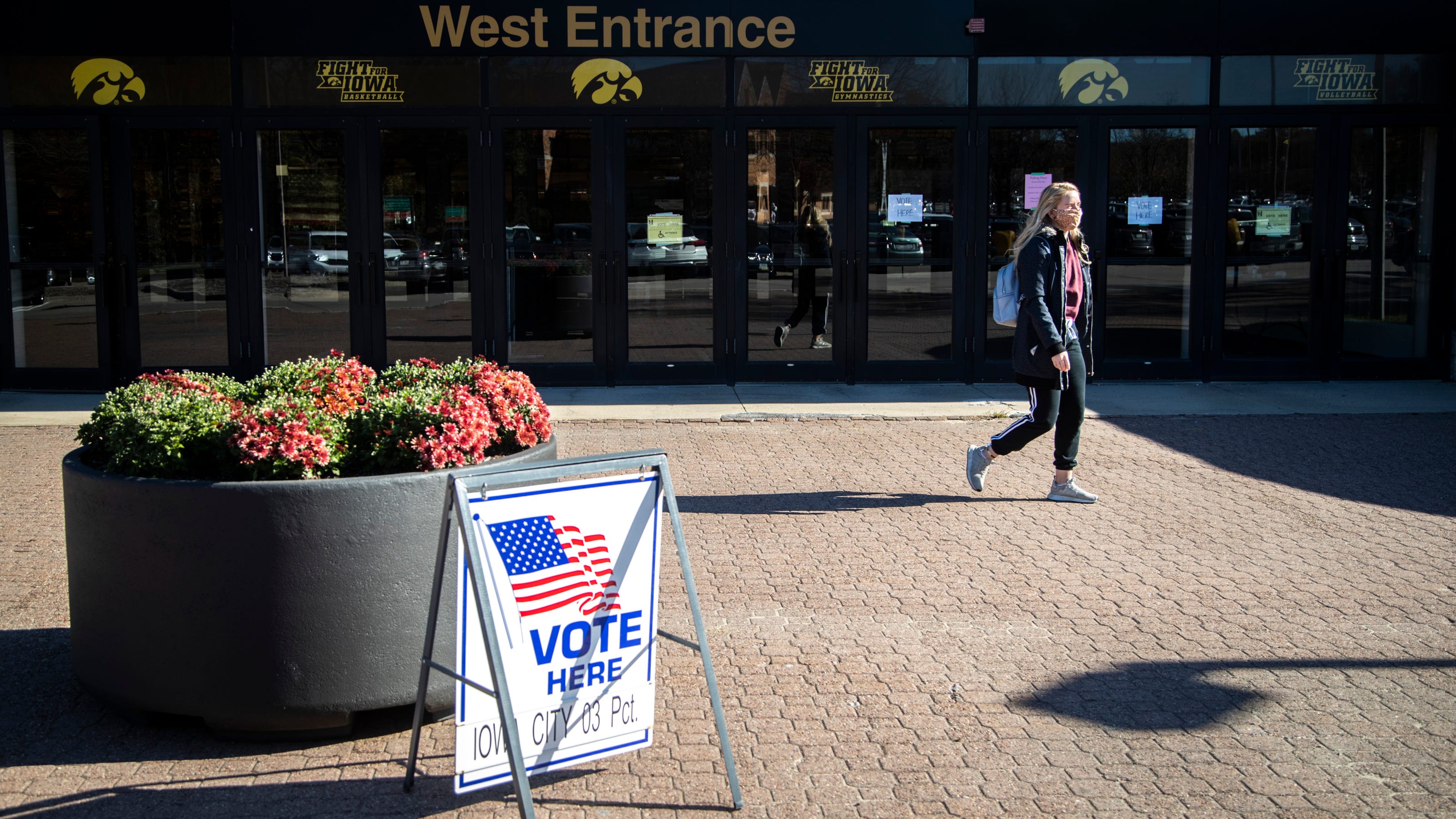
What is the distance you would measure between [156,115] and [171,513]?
9.12m

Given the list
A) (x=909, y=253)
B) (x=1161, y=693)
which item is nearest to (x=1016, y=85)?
(x=909, y=253)

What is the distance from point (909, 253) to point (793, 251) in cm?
116

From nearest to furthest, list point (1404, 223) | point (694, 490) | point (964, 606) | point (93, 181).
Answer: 1. point (964, 606)
2. point (694, 490)
3. point (93, 181)
4. point (1404, 223)

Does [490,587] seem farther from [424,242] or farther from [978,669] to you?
[424,242]

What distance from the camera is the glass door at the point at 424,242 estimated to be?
39.9ft

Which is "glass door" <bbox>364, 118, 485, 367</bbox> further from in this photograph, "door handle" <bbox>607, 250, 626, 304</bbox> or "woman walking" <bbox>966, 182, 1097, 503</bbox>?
"woman walking" <bbox>966, 182, 1097, 503</bbox>

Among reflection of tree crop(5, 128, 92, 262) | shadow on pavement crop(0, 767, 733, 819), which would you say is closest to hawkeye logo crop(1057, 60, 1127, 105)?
reflection of tree crop(5, 128, 92, 262)

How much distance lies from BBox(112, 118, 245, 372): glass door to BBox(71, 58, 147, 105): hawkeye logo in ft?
0.82

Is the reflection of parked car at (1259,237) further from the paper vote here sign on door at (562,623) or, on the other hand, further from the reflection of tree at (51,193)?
the reflection of tree at (51,193)

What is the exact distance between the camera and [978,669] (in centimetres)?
518

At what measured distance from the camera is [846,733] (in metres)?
4.55

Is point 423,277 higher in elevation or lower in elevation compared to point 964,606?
higher

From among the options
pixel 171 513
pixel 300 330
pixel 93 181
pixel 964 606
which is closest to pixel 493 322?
pixel 300 330

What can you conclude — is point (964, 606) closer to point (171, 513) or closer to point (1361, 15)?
point (171, 513)
